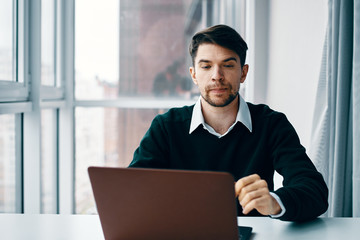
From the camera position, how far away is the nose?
4.32 ft

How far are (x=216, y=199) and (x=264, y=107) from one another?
80cm

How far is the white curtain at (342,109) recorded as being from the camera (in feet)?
4.47

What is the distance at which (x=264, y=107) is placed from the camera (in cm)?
146

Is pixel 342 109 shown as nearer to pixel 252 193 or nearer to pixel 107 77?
pixel 252 193

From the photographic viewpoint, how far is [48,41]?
287cm

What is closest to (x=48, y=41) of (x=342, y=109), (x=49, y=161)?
(x=49, y=161)

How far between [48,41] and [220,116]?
6.28ft

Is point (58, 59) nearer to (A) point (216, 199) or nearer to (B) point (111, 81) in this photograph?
(B) point (111, 81)

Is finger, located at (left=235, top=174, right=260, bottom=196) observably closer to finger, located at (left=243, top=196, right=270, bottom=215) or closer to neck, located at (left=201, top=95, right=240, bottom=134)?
finger, located at (left=243, top=196, right=270, bottom=215)

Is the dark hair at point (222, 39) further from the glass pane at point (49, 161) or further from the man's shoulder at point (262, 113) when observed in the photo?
the glass pane at point (49, 161)

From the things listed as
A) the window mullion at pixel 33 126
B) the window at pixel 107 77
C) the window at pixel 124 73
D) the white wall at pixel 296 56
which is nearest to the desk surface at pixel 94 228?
the white wall at pixel 296 56

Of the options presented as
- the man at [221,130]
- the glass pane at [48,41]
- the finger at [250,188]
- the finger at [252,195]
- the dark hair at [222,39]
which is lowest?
the finger at [252,195]

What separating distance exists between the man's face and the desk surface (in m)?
0.47

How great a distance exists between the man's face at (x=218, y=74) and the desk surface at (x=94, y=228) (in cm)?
47
